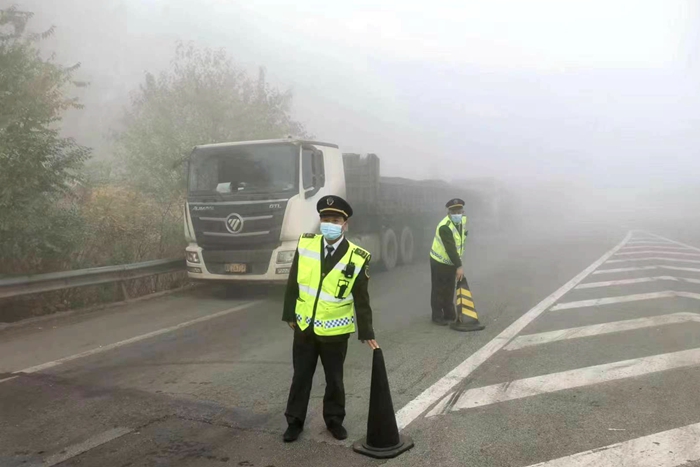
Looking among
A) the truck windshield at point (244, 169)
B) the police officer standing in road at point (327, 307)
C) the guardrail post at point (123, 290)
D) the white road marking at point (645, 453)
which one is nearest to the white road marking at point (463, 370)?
the police officer standing in road at point (327, 307)

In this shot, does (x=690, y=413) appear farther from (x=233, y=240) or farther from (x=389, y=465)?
(x=233, y=240)

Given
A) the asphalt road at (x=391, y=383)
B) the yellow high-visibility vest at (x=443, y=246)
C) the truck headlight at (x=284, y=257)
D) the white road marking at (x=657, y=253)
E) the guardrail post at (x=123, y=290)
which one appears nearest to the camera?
the asphalt road at (x=391, y=383)

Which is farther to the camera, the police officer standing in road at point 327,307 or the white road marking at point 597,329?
the white road marking at point 597,329

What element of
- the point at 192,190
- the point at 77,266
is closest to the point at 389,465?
the point at 192,190

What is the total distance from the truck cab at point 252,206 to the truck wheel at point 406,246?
4907 millimetres

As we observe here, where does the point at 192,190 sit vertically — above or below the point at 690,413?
above

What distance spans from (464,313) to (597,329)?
1605 millimetres

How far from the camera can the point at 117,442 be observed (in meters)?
3.80

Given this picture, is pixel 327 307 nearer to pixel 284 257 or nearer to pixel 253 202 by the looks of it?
pixel 284 257

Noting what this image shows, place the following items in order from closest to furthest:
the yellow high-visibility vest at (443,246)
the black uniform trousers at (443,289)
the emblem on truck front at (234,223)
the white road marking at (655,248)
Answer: the yellow high-visibility vest at (443,246), the black uniform trousers at (443,289), the emblem on truck front at (234,223), the white road marking at (655,248)

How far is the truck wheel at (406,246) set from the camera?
46.1 feet

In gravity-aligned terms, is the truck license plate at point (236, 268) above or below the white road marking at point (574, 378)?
above

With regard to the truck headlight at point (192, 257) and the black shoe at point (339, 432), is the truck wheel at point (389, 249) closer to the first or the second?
the truck headlight at point (192, 257)

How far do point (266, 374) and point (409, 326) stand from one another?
8.35ft
